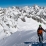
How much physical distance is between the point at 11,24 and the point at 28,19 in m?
12.1

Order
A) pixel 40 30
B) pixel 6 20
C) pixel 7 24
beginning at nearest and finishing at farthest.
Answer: pixel 40 30 → pixel 7 24 → pixel 6 20

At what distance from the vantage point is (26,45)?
14.2 metres

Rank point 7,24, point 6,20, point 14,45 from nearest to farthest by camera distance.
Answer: point 14,45, point 7,24, point 6,20

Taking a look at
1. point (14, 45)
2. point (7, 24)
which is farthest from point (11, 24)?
point (14, 45)

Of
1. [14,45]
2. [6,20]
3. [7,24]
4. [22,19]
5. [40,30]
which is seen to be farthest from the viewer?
[22,19]

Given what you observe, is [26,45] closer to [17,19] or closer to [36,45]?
[36,45]

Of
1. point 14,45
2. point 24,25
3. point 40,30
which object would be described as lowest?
point 14,45

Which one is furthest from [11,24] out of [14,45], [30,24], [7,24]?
[14,45]

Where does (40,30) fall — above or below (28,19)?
below

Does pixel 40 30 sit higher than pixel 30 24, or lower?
lower

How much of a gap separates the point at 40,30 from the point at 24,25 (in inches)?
2191

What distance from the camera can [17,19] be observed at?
75.7 m

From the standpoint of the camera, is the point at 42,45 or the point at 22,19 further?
the point at 22,19

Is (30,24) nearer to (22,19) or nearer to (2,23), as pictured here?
(22,19)
